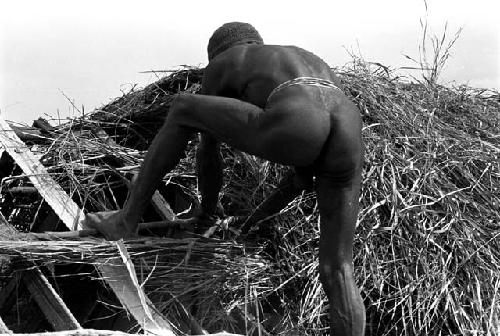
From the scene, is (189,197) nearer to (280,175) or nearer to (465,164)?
(280,175)

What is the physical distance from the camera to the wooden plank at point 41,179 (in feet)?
12.8

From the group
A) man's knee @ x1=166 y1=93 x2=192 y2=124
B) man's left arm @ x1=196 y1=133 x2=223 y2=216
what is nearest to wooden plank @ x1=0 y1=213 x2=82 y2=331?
man's left arm @ x1=196 y1=133 x2=223 y2=216

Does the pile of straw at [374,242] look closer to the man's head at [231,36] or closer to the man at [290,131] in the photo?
the man at [290,131]

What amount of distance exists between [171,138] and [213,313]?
0.88 meters

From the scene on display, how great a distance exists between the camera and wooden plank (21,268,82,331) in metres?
3.62

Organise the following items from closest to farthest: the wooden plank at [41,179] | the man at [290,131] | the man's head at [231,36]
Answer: the man at [290,131] < the man's head at [231,36] < the wooden plank at [41,179]

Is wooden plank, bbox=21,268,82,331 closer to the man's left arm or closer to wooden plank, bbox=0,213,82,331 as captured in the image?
wooden plank, bbox=0,213,82,331

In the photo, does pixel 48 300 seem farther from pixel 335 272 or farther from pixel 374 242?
pixel 374 242

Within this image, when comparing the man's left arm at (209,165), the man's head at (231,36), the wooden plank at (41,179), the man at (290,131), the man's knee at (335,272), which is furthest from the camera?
the wooden plank at (41,179)

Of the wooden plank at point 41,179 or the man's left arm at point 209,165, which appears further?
the wooden plank at point 41,179

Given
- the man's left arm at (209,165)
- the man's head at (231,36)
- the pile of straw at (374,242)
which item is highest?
the man's head at (231,36)

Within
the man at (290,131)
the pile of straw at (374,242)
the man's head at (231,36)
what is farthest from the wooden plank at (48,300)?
the man's head at (231,36)

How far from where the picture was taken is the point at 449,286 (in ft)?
11.8

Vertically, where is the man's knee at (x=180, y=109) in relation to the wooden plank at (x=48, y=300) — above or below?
above
